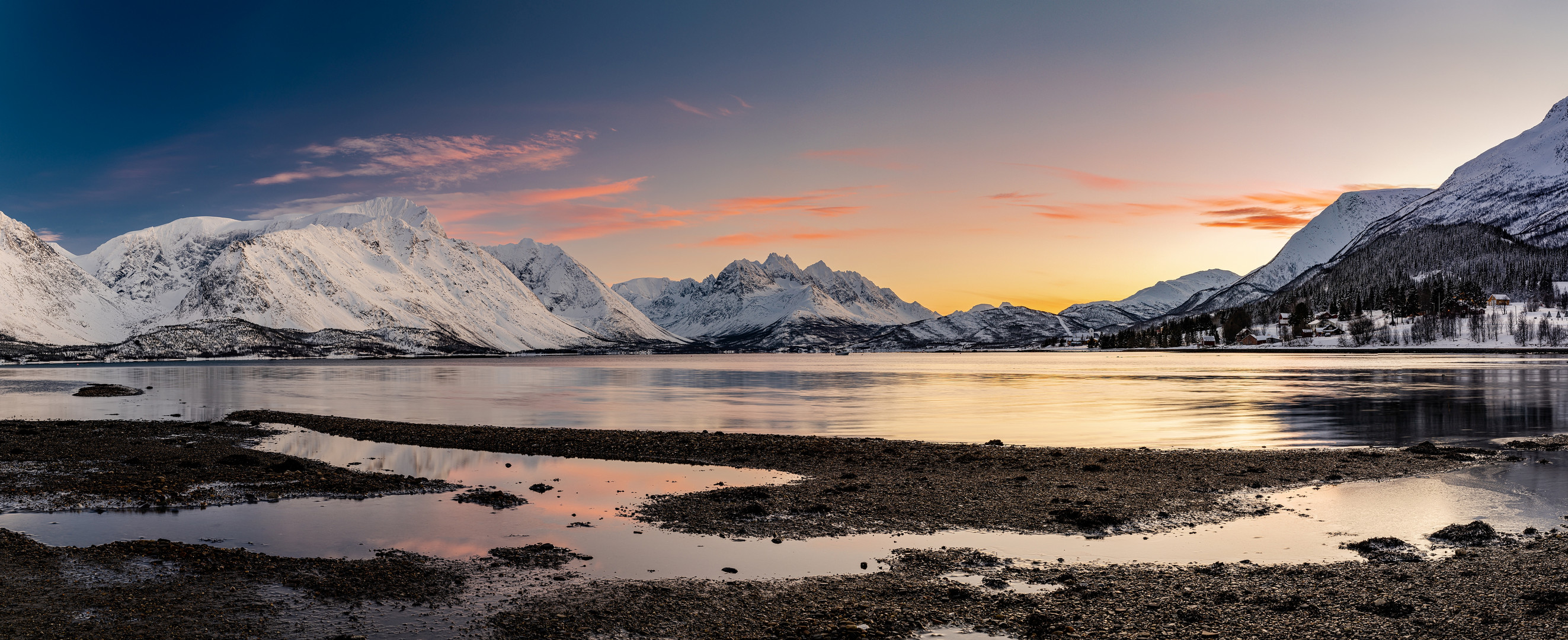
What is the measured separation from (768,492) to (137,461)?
23795 mm

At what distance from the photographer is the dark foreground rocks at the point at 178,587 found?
1337 cm

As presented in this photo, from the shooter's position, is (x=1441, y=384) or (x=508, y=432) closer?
(x=508, y=432)

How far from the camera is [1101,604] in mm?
14258

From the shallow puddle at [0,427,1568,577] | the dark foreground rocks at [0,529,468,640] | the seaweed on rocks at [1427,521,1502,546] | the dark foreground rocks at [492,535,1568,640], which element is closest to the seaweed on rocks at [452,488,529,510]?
the shallow puddle at [0,427,1568,577]

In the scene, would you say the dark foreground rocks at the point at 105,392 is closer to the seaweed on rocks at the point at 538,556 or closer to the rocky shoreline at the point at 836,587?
the rocky shoreline at the point at 836,587

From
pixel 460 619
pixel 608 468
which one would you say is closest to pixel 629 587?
pixel 460 619

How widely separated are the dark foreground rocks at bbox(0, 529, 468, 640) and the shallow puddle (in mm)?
1250

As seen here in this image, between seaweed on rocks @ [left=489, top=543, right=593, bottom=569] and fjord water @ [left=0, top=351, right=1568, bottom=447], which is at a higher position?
seaweed on rocks @ [left=489, top=543, right=593, bottom=569]

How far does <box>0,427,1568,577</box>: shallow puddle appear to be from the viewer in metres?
17.8

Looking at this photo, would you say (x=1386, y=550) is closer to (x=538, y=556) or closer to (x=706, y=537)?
(x=706, y=537)

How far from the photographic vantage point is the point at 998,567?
16844 mm

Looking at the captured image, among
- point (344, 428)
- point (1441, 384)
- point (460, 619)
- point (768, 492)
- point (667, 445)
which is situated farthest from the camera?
point (1441, 384)

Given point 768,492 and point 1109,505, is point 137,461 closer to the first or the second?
point 768,492

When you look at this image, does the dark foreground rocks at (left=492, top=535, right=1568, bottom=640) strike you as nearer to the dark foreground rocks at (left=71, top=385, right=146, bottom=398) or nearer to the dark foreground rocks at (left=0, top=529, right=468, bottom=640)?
the dark foreground rocks at (left=0, top=529, right=468, bottom=640)
